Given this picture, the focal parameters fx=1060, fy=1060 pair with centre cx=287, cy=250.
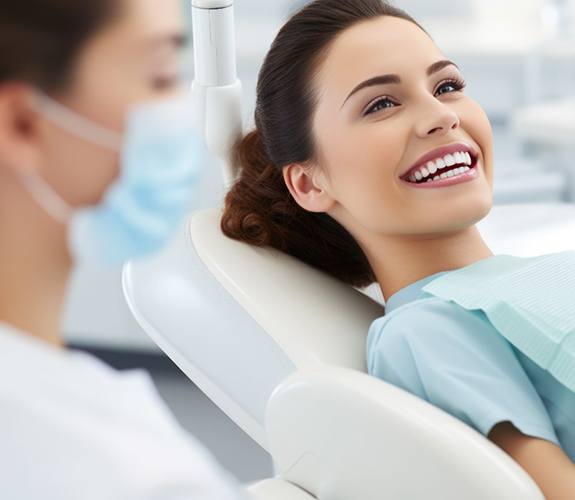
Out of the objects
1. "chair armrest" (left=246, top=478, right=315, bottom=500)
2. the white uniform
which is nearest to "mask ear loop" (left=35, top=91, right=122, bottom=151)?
the white uniform

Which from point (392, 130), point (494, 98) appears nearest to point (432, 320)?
point (392, 130)

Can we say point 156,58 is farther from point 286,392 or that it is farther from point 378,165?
point 378,165

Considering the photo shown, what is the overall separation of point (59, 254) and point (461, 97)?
35.8 inches

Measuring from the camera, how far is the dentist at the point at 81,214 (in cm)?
63

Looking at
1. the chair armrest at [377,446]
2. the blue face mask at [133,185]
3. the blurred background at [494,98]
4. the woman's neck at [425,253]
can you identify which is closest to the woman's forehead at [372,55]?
the woman's neck at [425,253]

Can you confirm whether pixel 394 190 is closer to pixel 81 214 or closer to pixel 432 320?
pixel 432 320

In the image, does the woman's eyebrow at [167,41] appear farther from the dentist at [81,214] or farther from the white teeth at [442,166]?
the white teeth at [442,166]

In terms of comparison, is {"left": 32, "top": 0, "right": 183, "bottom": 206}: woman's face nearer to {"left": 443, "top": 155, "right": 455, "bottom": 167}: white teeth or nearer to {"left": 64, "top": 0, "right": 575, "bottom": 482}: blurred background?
{"left": 443, "top": 155, "right": 455, "bottom": 167}: white teeth

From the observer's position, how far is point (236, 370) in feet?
4.82

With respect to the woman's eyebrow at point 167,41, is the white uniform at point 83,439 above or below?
below

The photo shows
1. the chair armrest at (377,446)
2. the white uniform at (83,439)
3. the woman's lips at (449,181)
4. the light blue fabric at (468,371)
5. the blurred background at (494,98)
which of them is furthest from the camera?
the blurred background at (494,98)

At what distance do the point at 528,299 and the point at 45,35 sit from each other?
86cm

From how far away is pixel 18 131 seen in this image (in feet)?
2.16

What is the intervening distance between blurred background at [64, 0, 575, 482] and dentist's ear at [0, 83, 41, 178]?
2200 millimetres
